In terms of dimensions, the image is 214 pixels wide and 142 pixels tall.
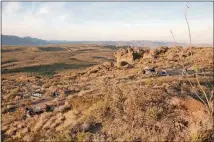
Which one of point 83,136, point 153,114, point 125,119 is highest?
point 153,114

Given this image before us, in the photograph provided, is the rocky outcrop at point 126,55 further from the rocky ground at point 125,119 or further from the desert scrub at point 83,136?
the desert scrub at point 83,136

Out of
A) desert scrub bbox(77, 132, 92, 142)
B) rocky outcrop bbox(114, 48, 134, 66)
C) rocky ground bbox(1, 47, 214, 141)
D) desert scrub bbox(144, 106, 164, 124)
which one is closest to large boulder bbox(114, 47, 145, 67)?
rocky outcrop bbox(114, 48, 134, 66)

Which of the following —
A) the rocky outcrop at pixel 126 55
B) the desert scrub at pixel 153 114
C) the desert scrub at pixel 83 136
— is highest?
the rocky outcrop at pixel 126 55

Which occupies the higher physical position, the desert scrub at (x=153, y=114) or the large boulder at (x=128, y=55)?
the large boulder at (x=128, y=55)

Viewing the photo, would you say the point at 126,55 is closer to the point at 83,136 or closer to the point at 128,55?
the point at 128,55

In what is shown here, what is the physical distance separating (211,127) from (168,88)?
443 centimetres

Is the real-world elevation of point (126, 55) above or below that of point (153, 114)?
above

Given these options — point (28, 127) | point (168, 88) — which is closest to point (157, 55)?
point (168, 88)

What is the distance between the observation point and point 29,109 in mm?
12812

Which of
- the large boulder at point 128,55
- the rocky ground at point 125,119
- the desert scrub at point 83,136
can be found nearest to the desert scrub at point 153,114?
the rocky ground at point 125,119

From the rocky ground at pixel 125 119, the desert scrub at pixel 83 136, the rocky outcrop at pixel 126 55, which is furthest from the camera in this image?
the rocky outcrop at pixel 126 55

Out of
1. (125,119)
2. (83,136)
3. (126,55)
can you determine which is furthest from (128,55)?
(83,136)

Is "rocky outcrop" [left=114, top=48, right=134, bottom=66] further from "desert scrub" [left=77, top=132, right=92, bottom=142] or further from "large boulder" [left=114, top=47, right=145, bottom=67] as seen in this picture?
"desert scrub" [left=77, top=132, right=92, bottom=142]

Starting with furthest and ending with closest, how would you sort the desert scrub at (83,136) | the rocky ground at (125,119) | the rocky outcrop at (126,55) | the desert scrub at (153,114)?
the rocky outcrop at (126,55), the desert scrub at (153,114), the desert scrub at (83,136), the rocky ground at (125,119)
